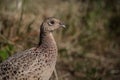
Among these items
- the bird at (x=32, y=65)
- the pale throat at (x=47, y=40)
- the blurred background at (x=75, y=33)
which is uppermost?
the pale throat at (x=47, y=40)

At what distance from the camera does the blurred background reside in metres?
7.57

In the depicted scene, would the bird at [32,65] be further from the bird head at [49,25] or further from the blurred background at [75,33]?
the blurred background at [75,33]

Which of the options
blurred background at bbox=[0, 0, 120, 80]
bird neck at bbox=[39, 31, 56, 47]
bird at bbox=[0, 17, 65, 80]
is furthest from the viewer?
blurred background at bbox=[0, 0, 120, 80]

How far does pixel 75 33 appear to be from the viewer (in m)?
8.63

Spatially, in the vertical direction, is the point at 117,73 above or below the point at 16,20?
below

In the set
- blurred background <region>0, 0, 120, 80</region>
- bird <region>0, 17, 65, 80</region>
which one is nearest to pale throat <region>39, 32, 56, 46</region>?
bird <region>0, 17, 65, 80</region>

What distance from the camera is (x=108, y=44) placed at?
8766 mm

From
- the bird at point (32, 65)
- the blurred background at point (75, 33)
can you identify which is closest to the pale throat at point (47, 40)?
the bird at point (32, 65)

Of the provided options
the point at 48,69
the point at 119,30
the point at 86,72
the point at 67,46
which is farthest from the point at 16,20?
the point at 48,69

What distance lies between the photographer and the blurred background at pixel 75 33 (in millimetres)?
7566

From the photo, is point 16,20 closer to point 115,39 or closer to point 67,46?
point 67,46

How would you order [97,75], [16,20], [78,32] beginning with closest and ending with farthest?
[97,75] → [16,20] → [78,32]

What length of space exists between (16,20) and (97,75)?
1542 mm

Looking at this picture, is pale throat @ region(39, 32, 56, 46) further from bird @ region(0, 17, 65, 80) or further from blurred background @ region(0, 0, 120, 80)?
blurred background @ region(0, 0, 120, 80)
